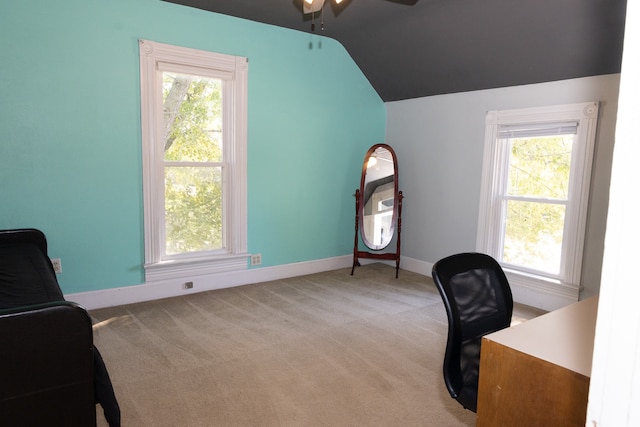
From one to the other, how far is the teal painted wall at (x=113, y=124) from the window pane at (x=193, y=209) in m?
0.29

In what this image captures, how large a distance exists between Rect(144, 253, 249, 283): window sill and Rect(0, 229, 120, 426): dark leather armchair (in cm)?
216

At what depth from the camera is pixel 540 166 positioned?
12.7 feet

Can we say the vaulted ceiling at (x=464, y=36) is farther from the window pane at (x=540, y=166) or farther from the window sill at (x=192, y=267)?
the window sill at (x=192, y=267)

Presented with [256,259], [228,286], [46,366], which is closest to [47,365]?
[46,366]

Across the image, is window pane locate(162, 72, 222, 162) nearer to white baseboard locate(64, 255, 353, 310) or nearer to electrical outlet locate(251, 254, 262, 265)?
electrical outlet locate(251, 254, 262, 265)

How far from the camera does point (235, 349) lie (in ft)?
9.50

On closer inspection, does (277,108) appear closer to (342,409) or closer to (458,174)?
(458,174)

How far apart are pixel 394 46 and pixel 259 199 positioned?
2.09 m

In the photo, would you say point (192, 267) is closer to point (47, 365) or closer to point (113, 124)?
point (113, 124)

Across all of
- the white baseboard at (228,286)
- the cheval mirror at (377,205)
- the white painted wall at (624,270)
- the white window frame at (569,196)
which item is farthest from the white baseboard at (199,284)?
the white painted wall at (624,270)

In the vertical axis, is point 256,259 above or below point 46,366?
below

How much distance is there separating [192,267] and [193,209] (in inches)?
21.7

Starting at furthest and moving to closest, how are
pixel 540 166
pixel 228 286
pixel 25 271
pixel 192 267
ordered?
pixel 228 286
pixel 192 267
pixel 540 166
pixel 25 271

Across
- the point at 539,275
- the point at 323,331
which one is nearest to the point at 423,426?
the point at 323,331
